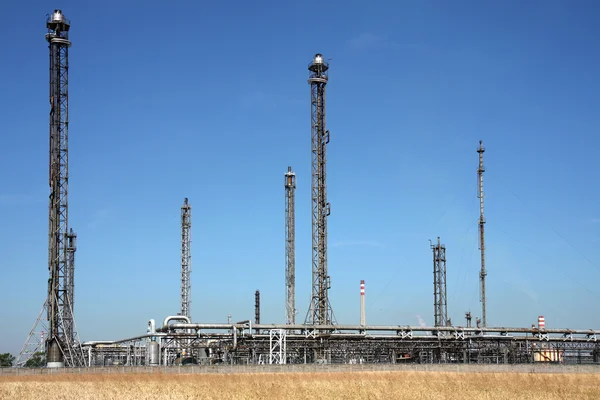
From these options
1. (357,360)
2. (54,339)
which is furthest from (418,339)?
(54,339)

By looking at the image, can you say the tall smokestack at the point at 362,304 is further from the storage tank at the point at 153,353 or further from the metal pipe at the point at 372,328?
the storage tank at the point at 153,353

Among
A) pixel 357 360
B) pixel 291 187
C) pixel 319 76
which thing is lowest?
pixel 357 360

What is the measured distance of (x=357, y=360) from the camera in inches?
3799

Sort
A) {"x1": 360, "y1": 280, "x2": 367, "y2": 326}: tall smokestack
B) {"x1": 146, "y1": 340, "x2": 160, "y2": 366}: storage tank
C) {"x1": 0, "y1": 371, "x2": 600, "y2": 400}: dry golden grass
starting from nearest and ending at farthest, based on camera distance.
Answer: {"x1": 0, "y1": 371, "x2": 600, "y2": 400}: dry golden grass → {"x1": 146, "y1": 340, "x2": 160, "y2": 366}: storage tank → {"x1": 360, "y1": 280, "x2": 367, "y2": 326}: tall smokestack

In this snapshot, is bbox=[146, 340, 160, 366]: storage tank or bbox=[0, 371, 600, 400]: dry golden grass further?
bbox=[146, 340, 160, 366]: storage tank

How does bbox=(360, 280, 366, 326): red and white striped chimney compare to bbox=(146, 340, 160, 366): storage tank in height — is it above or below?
above

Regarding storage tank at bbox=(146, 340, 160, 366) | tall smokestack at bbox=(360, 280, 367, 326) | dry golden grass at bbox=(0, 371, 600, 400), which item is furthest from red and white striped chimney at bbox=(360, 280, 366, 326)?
dry golden grass at bbox=(0, 371, 600, 400)

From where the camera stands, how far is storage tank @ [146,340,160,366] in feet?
229

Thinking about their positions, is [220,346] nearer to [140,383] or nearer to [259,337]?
[259,337]

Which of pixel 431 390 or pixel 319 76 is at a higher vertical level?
pixel 319 76

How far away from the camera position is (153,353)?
70.1 m

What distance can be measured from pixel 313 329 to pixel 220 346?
893cm

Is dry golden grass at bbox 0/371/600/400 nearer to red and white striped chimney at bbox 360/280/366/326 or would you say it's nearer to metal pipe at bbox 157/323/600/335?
metal pipe at bbox 157/323/600/335

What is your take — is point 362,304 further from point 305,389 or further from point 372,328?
point 305,389
